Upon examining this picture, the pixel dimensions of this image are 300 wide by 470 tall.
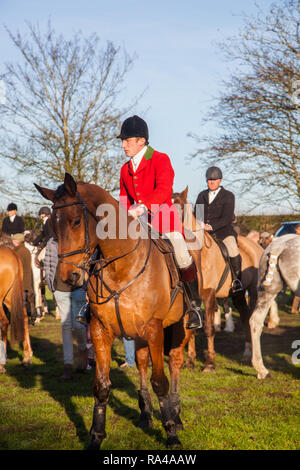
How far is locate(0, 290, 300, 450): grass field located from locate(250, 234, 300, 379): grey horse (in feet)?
1.48

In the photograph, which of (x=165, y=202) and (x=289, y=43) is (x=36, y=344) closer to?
(x=165, y=202)

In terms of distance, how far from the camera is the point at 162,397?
4.68 metres

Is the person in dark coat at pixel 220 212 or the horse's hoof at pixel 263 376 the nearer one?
the horse's hoof at pixel 263 376

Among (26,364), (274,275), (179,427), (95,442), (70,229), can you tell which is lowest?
(26,364)

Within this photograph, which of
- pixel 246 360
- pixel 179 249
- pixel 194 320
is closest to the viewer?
pixel 179 249

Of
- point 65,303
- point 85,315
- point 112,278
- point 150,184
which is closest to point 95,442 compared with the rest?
point 85,315

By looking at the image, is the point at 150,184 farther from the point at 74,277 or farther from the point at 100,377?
the point at 100,377

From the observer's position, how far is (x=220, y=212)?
921 cm

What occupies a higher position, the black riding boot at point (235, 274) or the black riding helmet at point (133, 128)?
the black riding helmet at point (133, 128)

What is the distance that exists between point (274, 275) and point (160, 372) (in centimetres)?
341

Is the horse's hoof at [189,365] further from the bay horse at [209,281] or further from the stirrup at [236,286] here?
the stirrup at [236,286]

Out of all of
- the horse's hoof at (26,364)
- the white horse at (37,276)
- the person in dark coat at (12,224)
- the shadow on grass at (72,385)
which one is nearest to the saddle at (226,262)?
the shadow on grass at (72,385)

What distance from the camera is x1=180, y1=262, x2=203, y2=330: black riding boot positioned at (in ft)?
17.0

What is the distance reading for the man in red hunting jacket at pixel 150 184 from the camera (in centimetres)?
476
